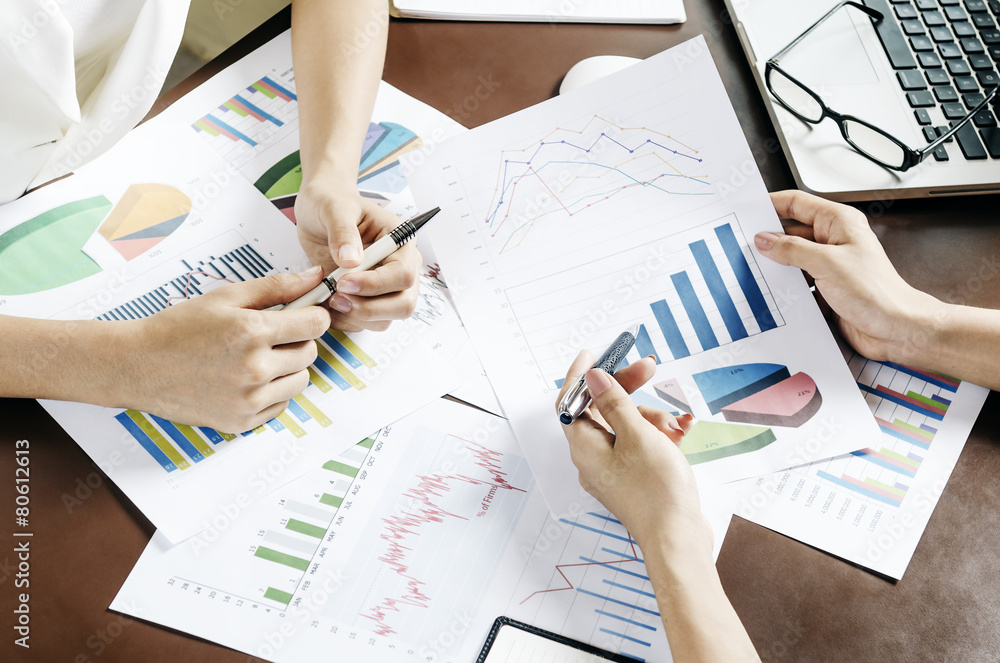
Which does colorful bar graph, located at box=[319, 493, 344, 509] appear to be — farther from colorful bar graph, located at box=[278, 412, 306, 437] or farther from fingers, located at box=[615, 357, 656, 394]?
fingers, located at box=[615, 357, 656, 394]

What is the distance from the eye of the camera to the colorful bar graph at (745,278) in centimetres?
70

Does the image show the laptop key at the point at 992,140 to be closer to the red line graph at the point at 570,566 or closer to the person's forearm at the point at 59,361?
the red line graph at the point at 570,566

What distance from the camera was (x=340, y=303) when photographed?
2.07ft

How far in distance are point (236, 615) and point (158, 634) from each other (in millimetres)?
68

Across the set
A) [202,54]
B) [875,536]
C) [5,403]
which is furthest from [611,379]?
[202,54]

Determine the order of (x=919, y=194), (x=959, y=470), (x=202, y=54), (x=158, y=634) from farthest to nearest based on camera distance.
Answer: (x=202, y=54) < (x=919, y=194) < (x=959, y=470) < (x=158, y=634)

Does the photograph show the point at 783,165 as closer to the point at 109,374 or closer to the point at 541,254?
the point at 541,254

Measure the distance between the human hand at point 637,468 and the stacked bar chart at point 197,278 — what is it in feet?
1.32

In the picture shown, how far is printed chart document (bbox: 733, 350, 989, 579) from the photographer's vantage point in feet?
2.02

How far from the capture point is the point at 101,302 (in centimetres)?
66

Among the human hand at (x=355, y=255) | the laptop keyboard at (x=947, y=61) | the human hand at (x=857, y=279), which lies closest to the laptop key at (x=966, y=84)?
the laptop keyboard at (x=947, y=61)

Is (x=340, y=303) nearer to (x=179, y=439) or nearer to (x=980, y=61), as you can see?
(x=179, y=439)

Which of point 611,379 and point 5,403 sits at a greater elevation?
point 611,379

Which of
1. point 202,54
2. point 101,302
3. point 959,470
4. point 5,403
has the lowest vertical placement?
point 5,403
